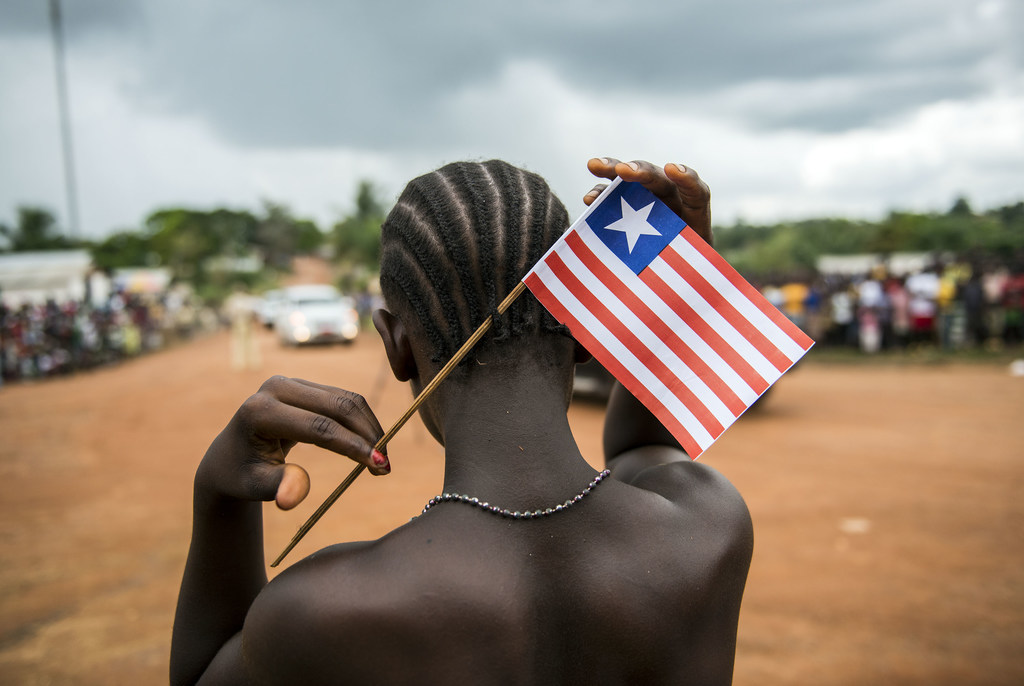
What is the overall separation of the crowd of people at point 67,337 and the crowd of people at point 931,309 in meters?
17.5

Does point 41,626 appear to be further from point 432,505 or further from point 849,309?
point 849,309

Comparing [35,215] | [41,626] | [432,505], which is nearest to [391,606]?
[432,505]

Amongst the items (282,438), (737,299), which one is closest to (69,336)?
(282,438)

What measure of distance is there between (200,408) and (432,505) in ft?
37.6

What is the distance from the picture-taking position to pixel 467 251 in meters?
1.30

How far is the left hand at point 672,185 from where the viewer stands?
1346mm

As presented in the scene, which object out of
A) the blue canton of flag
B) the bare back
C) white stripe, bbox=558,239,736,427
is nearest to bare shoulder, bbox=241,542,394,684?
the bare back

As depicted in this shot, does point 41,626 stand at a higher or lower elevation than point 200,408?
higher

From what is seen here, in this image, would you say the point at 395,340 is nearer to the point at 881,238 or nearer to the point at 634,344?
the point at 634,344

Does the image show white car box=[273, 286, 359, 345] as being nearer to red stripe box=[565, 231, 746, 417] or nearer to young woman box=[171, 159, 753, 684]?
young woman box=[171, 159, 753, 684]

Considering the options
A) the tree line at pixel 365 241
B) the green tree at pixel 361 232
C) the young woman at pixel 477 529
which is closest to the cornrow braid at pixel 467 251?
the young woman at pixel 477 529

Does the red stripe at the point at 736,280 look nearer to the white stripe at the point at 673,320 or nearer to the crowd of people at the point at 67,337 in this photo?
the white stripe at the point at 673,320

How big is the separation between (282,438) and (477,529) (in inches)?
16.1

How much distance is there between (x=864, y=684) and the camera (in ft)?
11.3
